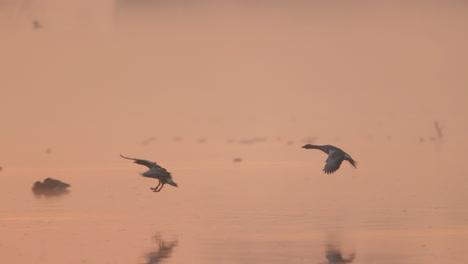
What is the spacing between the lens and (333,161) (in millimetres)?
35062

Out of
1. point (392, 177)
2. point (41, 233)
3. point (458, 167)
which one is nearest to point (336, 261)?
point (41, 233)

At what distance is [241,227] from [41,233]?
5.70m

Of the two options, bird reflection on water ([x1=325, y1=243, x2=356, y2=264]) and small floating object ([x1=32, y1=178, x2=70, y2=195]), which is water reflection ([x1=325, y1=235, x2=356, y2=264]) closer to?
bird reflection on water ([x1=325, y1=243, x2=356, y2=264])

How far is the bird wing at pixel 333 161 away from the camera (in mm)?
34812

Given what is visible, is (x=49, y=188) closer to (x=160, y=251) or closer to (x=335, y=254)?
(x=160, y=251)

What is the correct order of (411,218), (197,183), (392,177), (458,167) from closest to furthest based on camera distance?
(411,218) < (197,183) < (392,177) < (458,167)

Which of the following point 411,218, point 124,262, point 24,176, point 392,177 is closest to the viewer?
point 124,262

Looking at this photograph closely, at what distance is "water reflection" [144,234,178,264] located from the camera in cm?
2942

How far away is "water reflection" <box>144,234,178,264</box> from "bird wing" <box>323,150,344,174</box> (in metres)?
4.92

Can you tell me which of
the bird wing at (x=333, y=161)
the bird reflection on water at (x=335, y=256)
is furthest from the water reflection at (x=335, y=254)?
the bird wing at (x=333, y=161)

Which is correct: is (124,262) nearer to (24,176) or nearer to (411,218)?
(411,218)

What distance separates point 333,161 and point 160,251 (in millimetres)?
6609

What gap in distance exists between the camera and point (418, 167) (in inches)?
3113

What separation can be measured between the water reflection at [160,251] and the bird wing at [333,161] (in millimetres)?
4917
